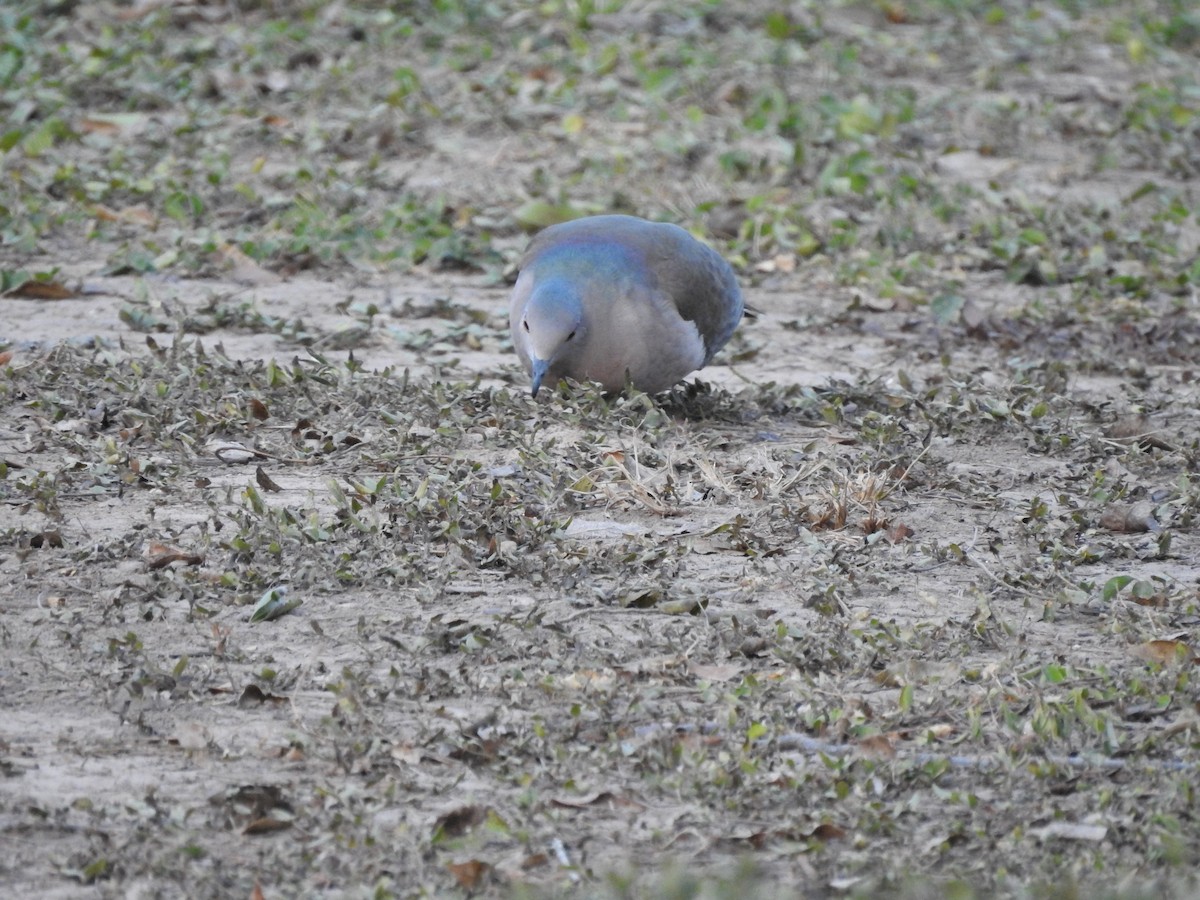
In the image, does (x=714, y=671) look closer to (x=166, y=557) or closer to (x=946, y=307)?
(x=166, y=557)

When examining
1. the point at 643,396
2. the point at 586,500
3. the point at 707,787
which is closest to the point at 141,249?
the point at 643,396

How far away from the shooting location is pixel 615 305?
562 cm

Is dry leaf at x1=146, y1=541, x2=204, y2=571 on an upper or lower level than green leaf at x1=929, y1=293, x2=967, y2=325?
upper

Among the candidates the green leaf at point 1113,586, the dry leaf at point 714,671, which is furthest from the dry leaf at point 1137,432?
the dry leaf at point 714,671

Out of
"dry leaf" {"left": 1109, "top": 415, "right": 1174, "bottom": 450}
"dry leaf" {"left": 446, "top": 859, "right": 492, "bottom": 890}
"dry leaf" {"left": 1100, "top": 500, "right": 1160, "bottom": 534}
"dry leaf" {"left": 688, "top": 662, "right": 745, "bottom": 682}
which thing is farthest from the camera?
"dry leaf" {"left": 1109, "top": 415, "right": 1174, "bottom": 450}

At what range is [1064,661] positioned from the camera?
4047 millimetres

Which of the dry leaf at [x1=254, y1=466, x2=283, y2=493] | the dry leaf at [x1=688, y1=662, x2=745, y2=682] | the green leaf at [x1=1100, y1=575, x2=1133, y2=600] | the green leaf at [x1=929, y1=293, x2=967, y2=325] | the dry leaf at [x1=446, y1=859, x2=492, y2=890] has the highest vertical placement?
the dry leaf at [x1=446, y1=859, x2=492, y2=890]

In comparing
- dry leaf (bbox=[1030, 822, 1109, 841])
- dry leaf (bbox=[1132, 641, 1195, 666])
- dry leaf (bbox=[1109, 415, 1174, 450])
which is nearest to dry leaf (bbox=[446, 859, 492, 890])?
dry leaf (bbox=[1030, 822, 1109, 841])

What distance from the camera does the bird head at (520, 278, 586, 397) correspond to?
548 cm

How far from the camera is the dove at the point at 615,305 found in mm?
5539

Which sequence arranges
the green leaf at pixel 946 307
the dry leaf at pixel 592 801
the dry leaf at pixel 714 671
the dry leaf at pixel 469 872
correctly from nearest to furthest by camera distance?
the dry leaf at pixel 469 872 → the dry leaf at pixel 592 801 → the dry leaf at pixel 714 671 → the green leaf at pixel 946 307

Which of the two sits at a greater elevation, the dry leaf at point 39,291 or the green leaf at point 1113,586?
the green leaf at point 1113,586

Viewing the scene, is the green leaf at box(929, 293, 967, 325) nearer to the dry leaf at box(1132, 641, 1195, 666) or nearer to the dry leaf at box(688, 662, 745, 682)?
the dry leaf at box(1132, 641, 1195, 666)

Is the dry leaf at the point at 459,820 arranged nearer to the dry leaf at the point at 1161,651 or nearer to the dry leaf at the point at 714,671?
the dry leaf at the point at 714,671
